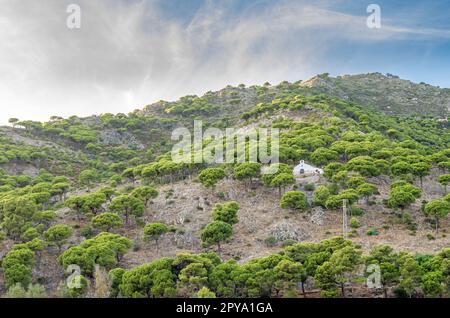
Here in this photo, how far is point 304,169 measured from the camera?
69062 mm

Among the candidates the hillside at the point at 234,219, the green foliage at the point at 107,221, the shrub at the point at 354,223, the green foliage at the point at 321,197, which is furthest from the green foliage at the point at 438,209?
the green foliage at the point at 107,221

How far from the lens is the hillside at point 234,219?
123 ft

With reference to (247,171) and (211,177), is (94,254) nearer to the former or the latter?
(211,177)

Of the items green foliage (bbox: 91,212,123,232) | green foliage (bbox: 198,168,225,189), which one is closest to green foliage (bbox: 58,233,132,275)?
green foliage (bbox: 91,212,123,232)

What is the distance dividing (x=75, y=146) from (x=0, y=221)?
56069 mm

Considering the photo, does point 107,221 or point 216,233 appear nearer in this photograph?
point 216,233

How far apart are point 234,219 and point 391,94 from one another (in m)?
140

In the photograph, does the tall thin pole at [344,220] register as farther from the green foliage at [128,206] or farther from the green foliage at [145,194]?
the green foliage at [145,194]

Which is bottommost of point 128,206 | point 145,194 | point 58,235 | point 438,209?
point 58,235

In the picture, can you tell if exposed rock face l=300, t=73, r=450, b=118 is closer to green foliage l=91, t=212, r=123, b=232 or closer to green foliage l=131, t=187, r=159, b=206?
green foliage l=131, t=187, r=159, b=206

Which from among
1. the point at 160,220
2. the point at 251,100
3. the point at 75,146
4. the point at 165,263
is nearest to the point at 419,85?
the point at 251,100

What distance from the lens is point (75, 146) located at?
10875 cm

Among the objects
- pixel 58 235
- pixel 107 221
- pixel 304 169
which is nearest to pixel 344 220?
pixel 304 169
